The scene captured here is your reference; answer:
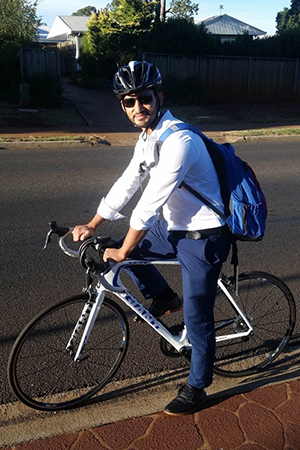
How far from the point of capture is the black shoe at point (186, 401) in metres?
3.01

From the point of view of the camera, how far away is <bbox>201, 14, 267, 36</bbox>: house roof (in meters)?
48.1

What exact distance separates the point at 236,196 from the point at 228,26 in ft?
167

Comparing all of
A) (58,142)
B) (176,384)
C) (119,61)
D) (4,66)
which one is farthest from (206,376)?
(119,61)

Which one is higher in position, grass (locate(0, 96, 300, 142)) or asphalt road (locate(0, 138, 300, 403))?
grass (locate(0, 96, 300, 142))

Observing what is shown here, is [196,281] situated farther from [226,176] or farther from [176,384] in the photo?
[176,384]

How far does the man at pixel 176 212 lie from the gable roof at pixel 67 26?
42361 mm

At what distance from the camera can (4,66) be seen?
61.4ft

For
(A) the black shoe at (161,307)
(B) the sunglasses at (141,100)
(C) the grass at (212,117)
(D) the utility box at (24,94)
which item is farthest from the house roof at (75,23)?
(B) the sunglasses at (141,100)

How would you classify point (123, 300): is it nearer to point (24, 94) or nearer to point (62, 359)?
point (62, 359)

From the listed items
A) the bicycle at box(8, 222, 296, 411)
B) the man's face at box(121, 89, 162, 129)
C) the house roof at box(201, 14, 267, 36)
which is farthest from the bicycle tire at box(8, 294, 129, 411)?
the house roof at box(201, 14, 267, 36)

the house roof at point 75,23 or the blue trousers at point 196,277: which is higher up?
the house roof at point 75,23

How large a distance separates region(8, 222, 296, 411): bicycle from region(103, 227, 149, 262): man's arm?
0.30 feet

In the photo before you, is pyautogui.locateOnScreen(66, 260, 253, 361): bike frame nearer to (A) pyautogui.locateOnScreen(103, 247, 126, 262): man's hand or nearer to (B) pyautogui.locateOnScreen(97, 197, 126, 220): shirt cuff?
(A) pyautogui.locateOnScreen(103, 247, 126, 262): man's hand

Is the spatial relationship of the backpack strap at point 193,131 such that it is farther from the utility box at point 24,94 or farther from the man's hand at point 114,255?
the utility box at point 24,94
